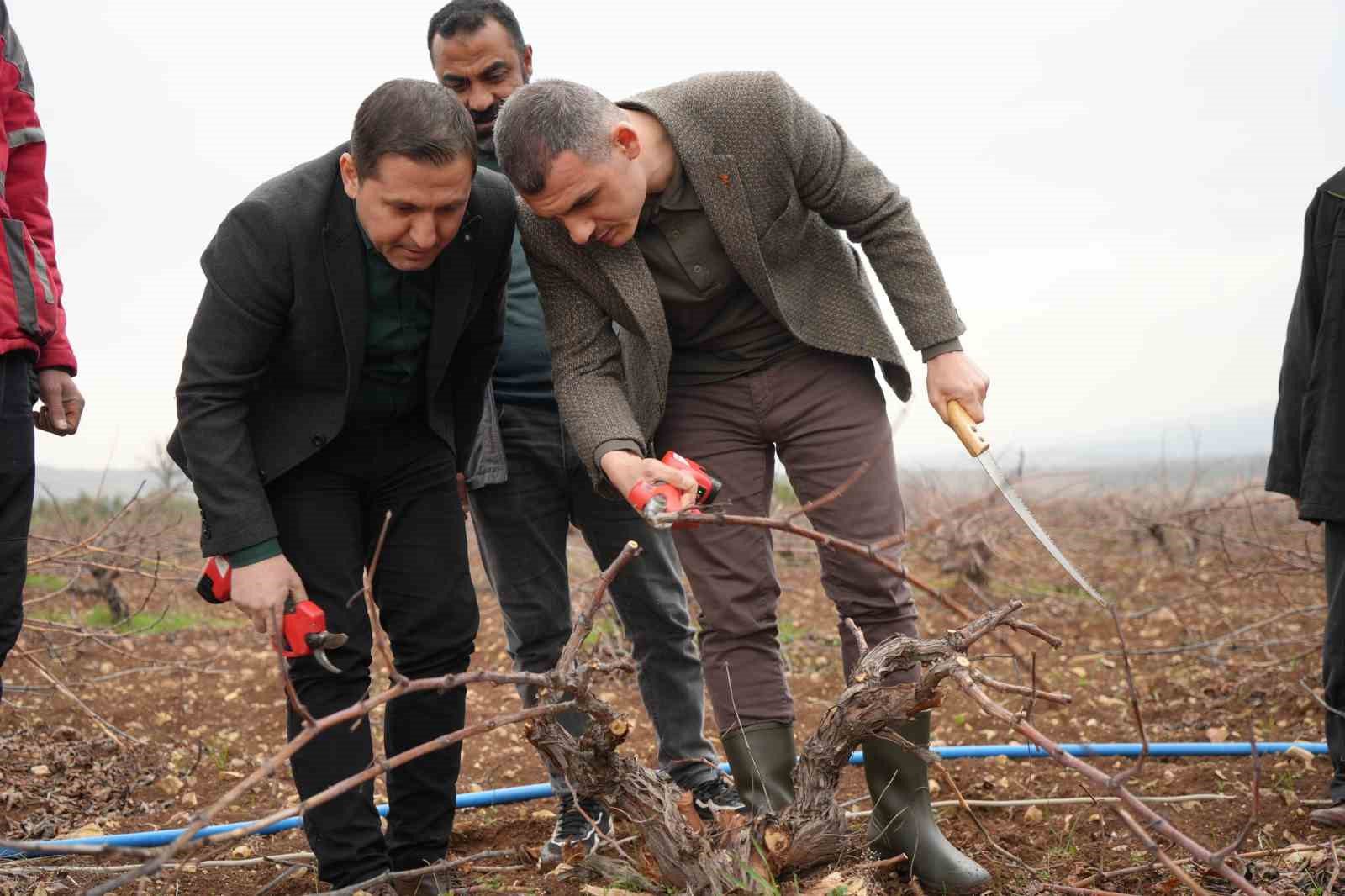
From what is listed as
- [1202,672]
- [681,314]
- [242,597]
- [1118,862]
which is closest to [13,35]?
[242,597]

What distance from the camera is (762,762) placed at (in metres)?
2.44

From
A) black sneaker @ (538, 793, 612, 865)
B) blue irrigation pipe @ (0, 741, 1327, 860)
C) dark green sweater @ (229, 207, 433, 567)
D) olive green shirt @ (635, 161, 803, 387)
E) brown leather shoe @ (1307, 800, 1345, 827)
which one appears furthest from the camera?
blue irrigation pipe @ (0, 741, 1327, 860)

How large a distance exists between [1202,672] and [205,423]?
394 cm

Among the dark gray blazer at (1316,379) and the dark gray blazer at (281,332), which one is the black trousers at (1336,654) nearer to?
the dark gray blazer at (1316,379)

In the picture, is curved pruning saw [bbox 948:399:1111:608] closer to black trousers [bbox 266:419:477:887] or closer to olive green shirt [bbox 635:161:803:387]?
olive green shirt [bbox 635:161:803:387]

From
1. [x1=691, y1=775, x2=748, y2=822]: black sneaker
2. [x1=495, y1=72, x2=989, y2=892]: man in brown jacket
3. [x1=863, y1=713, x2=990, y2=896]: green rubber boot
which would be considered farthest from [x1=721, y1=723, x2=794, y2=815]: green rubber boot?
[x1=691, y1=775, x2=748, y2=822]: black sneaker

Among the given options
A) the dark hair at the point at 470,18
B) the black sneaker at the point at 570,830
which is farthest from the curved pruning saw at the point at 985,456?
the dark hair at the point at 470,18

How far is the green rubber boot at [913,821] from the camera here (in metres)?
2.34

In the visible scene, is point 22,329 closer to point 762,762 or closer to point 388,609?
point 388,609

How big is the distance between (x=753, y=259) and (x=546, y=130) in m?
0.49

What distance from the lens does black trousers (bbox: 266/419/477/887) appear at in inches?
91.9

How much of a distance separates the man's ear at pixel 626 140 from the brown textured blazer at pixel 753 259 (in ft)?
0.37

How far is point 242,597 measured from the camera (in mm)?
2205

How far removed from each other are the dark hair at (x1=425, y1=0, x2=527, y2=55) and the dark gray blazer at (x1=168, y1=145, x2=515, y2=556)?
2.31 ft
